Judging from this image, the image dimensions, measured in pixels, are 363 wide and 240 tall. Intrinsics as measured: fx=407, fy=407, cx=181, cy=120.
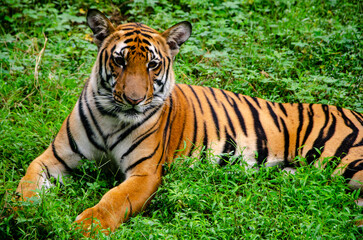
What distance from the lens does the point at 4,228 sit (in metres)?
2.61

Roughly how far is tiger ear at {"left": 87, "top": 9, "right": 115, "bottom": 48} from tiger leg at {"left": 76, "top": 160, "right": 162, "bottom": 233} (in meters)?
1.14

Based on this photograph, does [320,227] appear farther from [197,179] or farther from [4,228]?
[4,228]

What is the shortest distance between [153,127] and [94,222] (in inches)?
38.2

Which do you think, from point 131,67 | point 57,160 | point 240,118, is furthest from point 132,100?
point 240,118

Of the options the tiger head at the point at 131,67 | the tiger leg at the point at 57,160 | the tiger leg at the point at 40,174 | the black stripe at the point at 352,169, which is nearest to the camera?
the tiger leg at the point at 40,174

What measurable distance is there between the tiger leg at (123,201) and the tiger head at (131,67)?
1.59ft

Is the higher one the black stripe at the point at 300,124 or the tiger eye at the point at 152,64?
the tiger eye at the point at 152,64

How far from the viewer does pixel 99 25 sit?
3348 millimetres

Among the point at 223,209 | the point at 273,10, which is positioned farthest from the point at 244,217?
the point at 273,10

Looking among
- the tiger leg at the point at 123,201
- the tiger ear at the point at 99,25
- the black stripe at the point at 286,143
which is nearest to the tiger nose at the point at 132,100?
the tiger leg at the point at 123,201

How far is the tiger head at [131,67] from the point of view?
10.2 feet

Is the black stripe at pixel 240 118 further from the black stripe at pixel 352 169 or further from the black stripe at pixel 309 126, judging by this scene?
the black stripe at pixel 352 169

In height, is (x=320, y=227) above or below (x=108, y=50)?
below

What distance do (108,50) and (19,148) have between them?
1.29m
